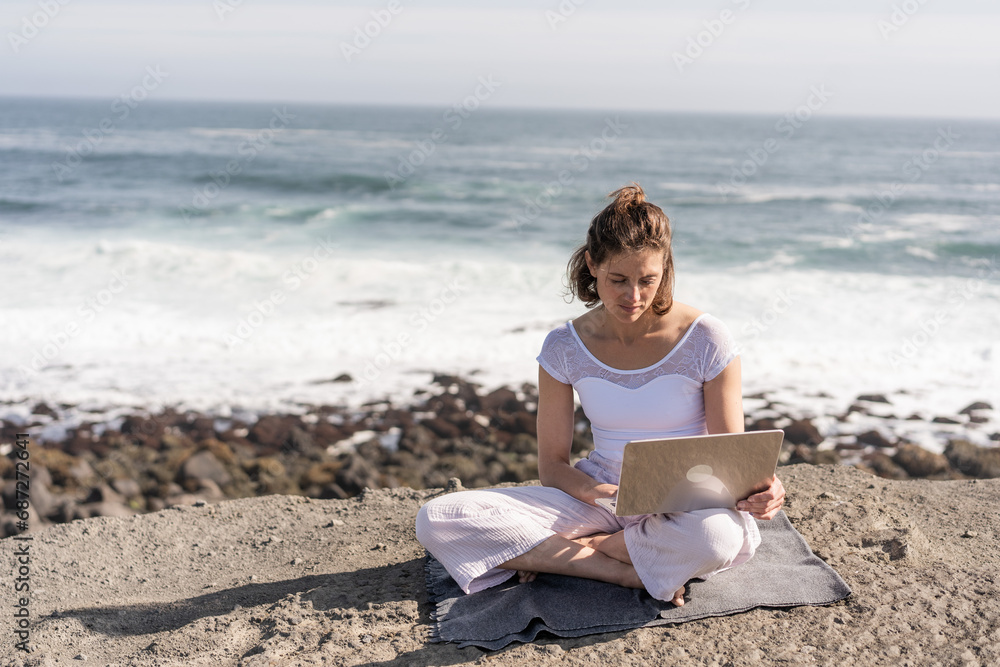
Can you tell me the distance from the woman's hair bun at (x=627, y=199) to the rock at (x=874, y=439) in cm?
504

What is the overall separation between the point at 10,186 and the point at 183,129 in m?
29.0

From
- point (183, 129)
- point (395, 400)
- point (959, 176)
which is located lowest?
→ point (395, 400)

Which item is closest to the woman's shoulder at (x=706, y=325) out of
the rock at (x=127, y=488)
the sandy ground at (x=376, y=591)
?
the sandy ground at (x=376, y=591)

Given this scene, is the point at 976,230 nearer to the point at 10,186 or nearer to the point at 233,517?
the point at 233,517

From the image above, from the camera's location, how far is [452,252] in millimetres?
17359

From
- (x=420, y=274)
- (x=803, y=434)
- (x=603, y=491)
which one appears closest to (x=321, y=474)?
(x=603, y=491)

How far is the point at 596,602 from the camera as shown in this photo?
316 cm

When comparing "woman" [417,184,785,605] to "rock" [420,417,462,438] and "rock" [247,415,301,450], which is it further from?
"rock" [247,415,301,450]

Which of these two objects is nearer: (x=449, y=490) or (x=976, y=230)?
(x=449, y=490)

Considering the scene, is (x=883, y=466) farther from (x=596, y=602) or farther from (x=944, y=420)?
(x=596, y=602)

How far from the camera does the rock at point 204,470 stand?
239 inches

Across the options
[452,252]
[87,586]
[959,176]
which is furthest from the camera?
[959,176]

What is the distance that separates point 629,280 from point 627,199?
31cm

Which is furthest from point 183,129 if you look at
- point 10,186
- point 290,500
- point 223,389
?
point 290,500
